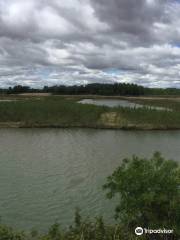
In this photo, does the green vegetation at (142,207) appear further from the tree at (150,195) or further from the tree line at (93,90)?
the tree line at (93,90)

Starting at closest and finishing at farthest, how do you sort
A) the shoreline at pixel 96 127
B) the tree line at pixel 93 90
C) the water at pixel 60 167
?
the water at pixel 60 167 → the shoreline at pixel 96 127 → the tree line at pixel 93 90

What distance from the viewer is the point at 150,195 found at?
30.9 feet

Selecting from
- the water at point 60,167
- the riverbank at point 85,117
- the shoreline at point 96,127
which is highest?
the riverbank at point 85,117

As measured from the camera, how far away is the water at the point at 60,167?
14.7 meters

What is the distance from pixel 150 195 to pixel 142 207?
0.58 metres

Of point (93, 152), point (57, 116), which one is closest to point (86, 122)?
point (57, 116)

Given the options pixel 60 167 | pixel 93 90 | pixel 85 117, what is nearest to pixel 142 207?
pixel 60 167

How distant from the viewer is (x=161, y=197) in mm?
9586

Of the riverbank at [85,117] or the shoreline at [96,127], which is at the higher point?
the riverbank at [85,117]

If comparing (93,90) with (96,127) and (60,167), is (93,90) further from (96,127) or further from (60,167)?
(60,167)

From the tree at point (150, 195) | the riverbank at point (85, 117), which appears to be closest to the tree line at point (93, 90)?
the riverbank at point (85, 117)

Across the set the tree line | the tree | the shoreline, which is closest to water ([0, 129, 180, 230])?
the shoreline

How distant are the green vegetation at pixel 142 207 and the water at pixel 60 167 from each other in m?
3.43

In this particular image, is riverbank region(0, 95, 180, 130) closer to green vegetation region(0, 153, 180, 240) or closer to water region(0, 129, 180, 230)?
water region(0, 129, 180, 230)
